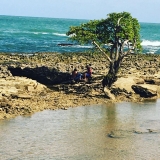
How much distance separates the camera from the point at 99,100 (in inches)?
1014

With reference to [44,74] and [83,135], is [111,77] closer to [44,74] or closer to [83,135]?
[44,74]

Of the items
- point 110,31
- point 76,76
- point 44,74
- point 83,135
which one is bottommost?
point 83,135

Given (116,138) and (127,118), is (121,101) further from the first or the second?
(116,138)

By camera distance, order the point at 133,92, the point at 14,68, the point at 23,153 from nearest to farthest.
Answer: the point at 23,153, the point at 133,92, the point at 14,68

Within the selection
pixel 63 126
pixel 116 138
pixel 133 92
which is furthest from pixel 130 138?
pixel 133 92

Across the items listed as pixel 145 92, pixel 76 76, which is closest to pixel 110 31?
pixel 76 76

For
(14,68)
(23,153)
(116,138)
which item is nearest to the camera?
(23,153)

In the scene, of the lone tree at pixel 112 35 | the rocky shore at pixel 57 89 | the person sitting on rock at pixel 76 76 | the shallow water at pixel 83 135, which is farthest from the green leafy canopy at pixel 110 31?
the shallow water at pixel 83 135

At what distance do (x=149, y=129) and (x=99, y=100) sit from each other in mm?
6292

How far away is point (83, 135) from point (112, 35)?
1132cm

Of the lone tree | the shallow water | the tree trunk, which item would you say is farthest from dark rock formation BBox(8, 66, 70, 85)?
the shallow water

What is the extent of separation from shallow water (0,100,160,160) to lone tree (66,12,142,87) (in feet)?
16.2

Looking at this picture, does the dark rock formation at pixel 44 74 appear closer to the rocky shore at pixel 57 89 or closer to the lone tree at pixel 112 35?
the rocky shore at pixel 57 89

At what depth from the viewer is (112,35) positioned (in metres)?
28.4
